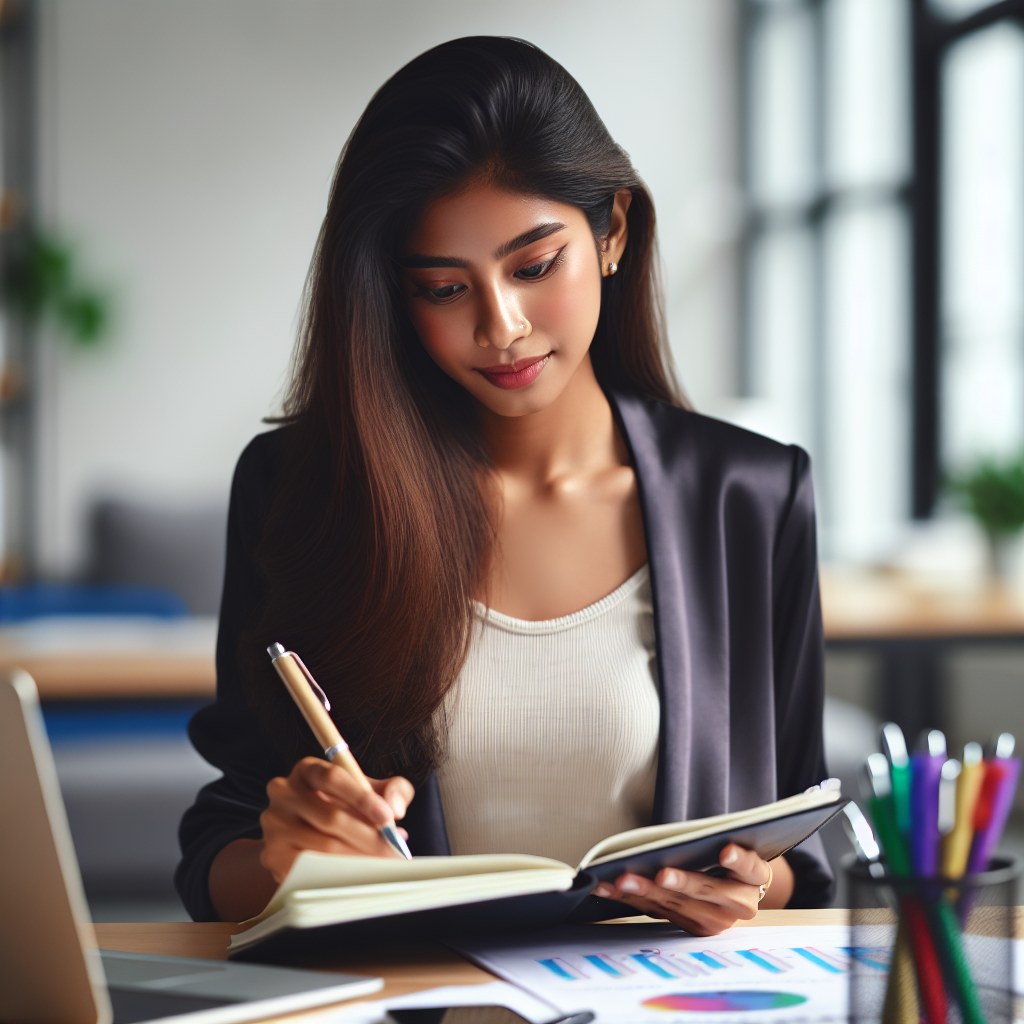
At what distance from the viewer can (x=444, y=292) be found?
3.66ft

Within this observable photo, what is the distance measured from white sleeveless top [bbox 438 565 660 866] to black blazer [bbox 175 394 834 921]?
3 cm

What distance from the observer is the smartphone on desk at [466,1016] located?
0.70 m

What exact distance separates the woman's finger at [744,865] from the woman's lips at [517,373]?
462 mm

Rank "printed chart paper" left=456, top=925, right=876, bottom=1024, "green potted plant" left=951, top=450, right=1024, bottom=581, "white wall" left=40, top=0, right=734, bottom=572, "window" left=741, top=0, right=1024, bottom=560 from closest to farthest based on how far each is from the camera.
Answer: "printed chart paper" left=456, top=925, right=876, bottom=1024, "green potted plant" left=951, top=450, right=1024, bottom=581, "window" left=741, top=0, right=1024, bottom=560, "white wall" left=40, top=0, right=734, bottom=572

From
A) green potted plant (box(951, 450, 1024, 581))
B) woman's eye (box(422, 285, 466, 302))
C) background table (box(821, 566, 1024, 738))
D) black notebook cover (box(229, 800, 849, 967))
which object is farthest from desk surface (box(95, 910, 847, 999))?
green potted plant (box(951, 450, 1024, 581))

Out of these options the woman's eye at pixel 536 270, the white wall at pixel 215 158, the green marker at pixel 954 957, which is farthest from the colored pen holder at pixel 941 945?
the white wall at pixel 215 158

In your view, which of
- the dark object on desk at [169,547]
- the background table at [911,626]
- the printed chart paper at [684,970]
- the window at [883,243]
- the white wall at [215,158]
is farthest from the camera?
the white wall at [215,158]

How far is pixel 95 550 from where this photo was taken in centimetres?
421

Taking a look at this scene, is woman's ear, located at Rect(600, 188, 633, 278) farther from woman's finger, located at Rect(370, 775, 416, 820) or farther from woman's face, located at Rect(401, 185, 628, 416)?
woman's finger, located at Rect(370, 775, 416, 820)

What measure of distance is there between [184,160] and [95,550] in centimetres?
233

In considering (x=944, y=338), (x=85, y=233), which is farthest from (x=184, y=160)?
(x=944, y=338)

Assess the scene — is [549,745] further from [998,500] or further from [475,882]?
[998,500]

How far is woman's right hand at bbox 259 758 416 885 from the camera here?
83cm

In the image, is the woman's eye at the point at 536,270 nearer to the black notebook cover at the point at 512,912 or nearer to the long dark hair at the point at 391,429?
the long dark hair at the point at 391,429
